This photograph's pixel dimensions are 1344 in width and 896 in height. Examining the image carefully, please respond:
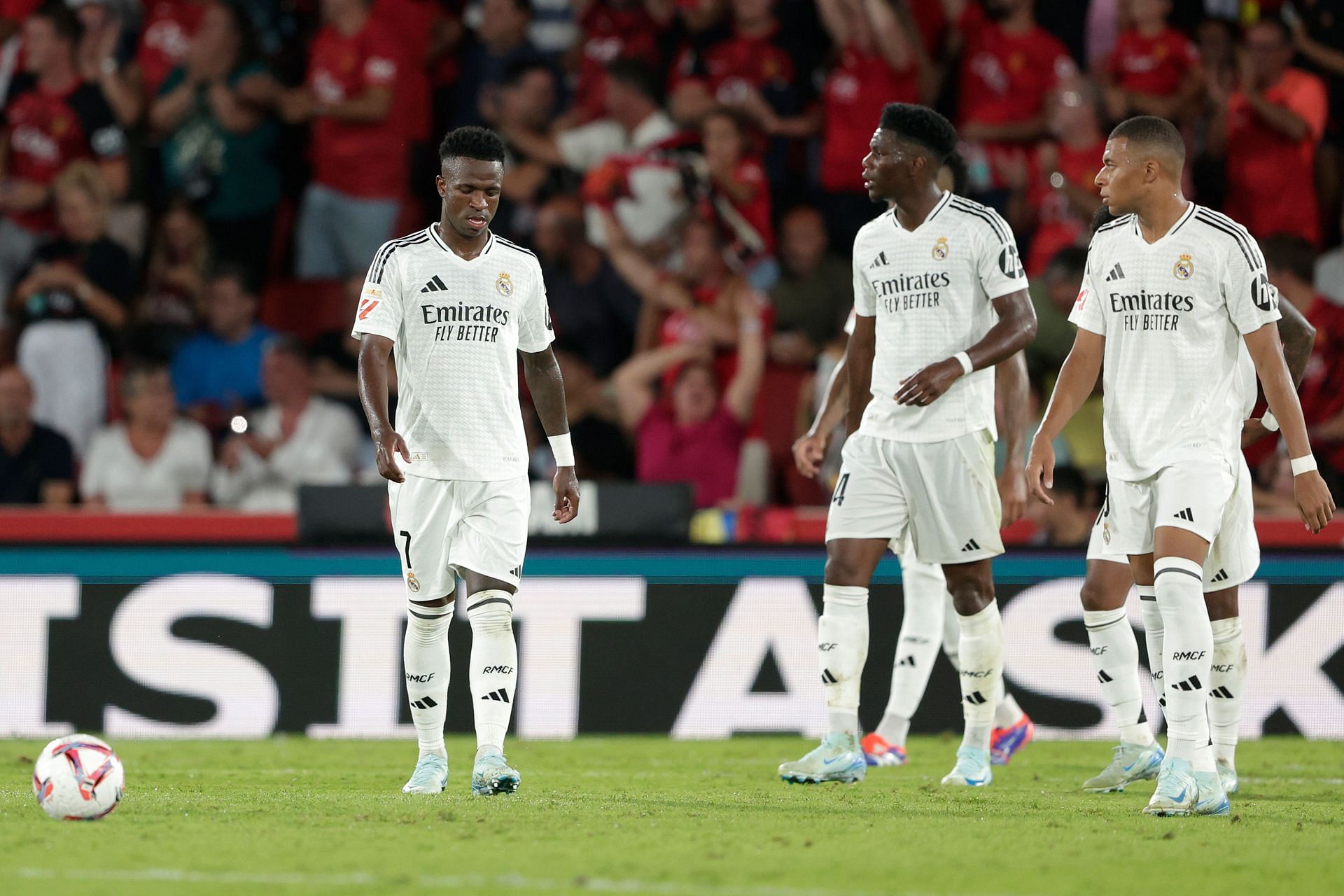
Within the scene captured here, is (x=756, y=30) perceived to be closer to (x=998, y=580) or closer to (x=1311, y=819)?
(x=998, y=580)

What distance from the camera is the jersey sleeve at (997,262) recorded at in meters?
6.87

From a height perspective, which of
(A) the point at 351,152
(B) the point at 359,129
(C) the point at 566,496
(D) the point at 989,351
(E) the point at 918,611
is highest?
(B) the point at 359,129

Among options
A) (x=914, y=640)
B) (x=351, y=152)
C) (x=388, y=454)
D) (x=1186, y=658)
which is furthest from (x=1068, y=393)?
(x=351, y=152)

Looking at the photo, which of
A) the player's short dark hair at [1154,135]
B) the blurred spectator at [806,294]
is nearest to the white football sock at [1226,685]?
the player's short dark hair at [1154,135]

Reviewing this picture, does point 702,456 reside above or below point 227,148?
below

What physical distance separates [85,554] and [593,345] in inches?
163

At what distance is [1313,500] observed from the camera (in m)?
5.95

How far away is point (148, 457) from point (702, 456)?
12.1 ft

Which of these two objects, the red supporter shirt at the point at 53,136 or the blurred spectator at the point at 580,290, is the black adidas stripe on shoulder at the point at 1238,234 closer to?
the blurred spectator at the point at 580,290

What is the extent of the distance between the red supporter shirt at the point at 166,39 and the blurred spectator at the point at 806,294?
5.17 m

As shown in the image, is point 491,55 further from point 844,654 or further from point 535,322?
point 844,654

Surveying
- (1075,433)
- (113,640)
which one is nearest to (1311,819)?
(1075,433)

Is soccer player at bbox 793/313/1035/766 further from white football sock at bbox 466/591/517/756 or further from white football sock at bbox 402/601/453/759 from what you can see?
white football sock at bbox 402/601/453/759

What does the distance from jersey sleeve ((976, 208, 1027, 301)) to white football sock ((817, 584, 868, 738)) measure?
1292mm
